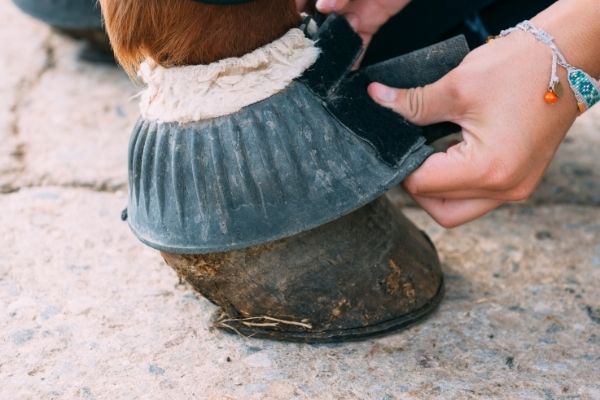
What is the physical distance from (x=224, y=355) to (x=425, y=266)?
1.00ft

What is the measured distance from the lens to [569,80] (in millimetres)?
1077

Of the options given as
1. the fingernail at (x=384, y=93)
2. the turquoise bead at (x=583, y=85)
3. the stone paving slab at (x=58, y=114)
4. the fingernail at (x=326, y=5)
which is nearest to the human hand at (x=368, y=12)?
the fingernail at (x=326, y=5)

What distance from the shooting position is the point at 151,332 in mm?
1196

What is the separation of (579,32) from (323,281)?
1.45 ft

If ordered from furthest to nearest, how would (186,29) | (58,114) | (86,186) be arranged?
(58,114) < (86,186) < (186,29)

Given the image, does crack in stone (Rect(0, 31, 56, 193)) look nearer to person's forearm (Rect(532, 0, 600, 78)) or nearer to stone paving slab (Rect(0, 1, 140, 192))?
stone paving slab (Rect(0, 1, 140, 192))

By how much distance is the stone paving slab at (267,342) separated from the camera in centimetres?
109

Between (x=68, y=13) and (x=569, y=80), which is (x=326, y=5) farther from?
(x=68, y=13)

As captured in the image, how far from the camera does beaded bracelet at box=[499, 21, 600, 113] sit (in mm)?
1068

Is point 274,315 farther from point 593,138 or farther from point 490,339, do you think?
point 593,138

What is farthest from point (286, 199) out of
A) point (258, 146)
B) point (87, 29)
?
point (87, 29)

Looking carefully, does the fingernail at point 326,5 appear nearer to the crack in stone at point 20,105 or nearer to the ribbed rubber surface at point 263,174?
the ribbed rubber surface at point 263,174

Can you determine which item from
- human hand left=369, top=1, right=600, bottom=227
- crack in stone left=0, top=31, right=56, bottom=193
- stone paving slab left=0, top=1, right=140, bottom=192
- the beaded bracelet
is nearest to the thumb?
human hand left=369, top=1, right=600, bottom=227

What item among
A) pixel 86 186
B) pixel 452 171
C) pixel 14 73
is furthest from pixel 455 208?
pixel 14 73
